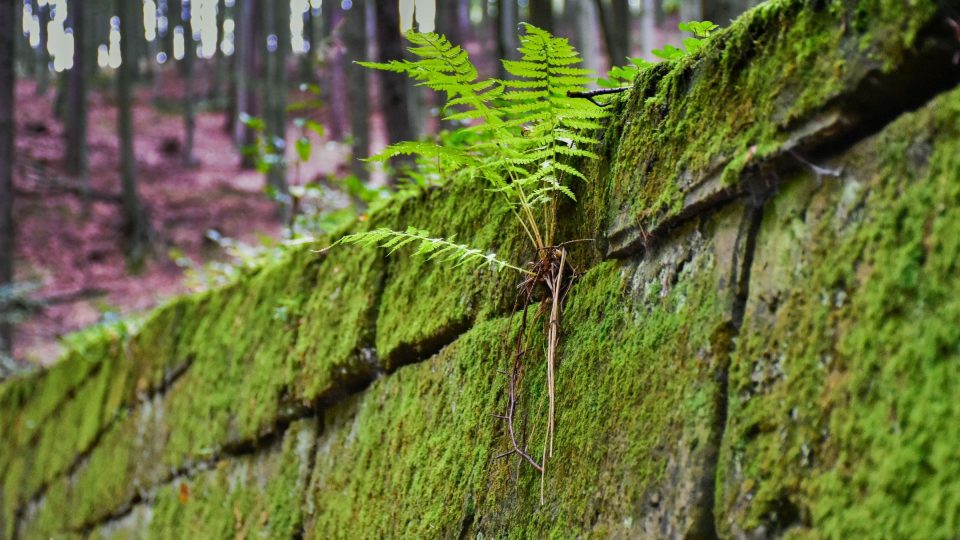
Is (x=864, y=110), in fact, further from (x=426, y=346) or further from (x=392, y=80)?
(x=392, y=80)

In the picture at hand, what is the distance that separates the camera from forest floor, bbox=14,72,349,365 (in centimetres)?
1780

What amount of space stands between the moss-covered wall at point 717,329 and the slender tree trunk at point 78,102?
2210 centimetres

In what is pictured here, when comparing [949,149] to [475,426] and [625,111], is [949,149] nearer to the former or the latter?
[625,111]

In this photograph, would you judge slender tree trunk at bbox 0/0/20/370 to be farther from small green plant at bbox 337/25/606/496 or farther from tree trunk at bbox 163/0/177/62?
tree trunk at bbox 163/0/177/62

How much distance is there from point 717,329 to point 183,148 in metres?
29.2

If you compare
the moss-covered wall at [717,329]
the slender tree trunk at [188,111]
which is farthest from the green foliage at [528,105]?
the slender tree trunk at [188,111]

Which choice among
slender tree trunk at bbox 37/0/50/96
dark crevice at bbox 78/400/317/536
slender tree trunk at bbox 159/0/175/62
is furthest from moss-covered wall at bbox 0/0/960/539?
slender tree trunk at bbox 159/0/175/62

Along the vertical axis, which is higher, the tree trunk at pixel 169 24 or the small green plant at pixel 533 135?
the tree trunk at pixel 169 24

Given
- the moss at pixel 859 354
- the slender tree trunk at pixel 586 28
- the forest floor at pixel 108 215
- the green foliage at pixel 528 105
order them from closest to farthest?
the moss at pixel 859 354 → the green foliage at pixel 528 105 → the slender tree trunk at pixel 586 28 → the forest floor at pixel 108 215

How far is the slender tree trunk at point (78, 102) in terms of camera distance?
72.9ft

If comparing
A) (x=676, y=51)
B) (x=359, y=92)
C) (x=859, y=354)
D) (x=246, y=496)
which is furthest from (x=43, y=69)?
(x=859, y=354)

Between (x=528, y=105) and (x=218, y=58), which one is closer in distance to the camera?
(x=528, y=105)

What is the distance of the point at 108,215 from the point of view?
22.0 metres

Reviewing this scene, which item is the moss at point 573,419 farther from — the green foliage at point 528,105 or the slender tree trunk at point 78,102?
the slender tree trunk at point 78,102
